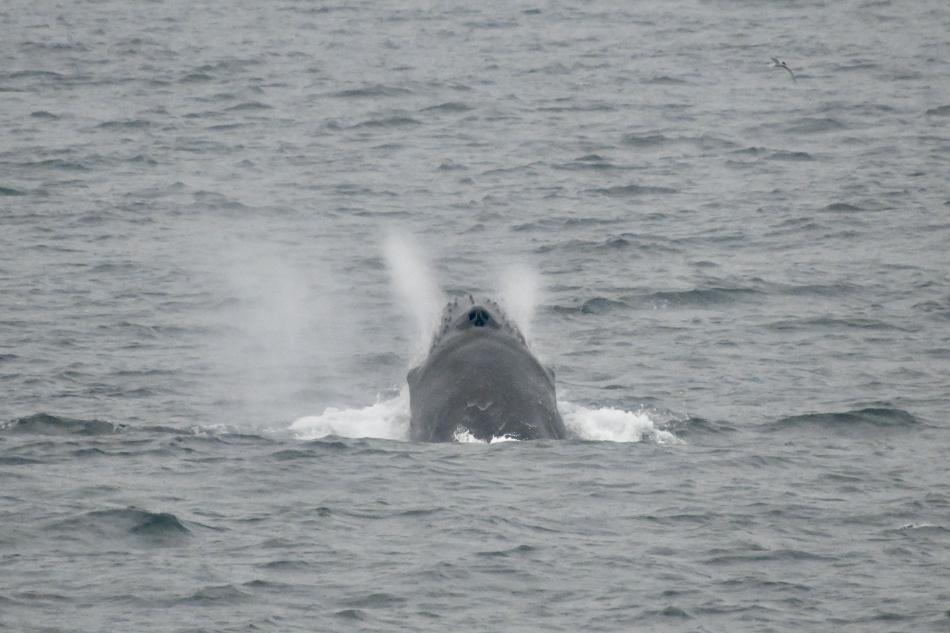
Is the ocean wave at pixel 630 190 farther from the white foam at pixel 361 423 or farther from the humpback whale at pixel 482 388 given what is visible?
the humpback whale at pixel 482 388

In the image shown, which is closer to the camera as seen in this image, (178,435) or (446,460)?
(446,460)

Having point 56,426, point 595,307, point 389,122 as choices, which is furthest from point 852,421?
point 389,122

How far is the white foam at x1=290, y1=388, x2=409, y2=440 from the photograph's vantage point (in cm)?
3098

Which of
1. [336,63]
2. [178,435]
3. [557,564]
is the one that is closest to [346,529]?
[557,564]

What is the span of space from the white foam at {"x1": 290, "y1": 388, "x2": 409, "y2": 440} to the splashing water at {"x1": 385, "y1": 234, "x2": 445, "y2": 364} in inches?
160

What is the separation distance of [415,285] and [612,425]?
12.5 m

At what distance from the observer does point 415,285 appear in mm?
42719

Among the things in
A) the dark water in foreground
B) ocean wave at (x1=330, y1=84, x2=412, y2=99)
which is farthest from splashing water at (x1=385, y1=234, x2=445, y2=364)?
ocean wave at (x1=330, y1=84, x2=412, y2=99)

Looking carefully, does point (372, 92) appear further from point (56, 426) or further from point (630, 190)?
point (56, 426)

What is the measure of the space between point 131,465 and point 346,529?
484cm

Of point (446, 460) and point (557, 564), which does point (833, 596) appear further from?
point (446, 460)

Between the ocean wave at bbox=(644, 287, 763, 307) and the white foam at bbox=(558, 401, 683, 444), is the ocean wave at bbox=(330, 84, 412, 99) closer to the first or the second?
the ocean wave at bbox=(644, 287, 763, 307)

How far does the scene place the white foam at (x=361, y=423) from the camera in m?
31.0

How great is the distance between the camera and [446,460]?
27922mm
